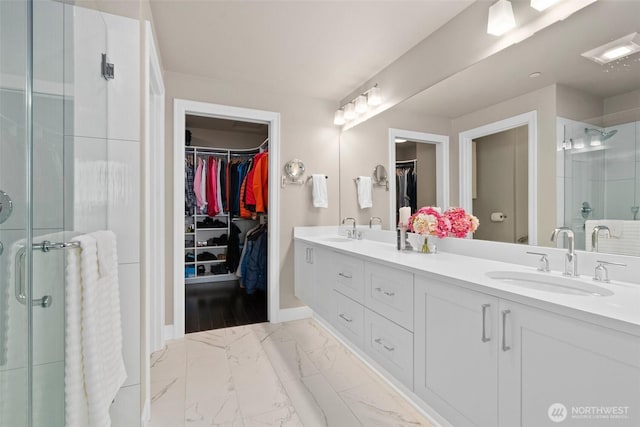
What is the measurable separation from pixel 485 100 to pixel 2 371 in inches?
90.1

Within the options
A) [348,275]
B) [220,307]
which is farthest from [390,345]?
[220,307]

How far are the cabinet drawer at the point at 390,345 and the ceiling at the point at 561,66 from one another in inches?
52.9

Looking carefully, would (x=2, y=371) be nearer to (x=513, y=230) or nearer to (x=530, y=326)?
(x=530, y=326)

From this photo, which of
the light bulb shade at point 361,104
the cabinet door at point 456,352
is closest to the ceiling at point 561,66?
the light bulb shade at point 361,104

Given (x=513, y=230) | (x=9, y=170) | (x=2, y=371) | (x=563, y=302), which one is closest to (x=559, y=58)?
(x=513, y=230)

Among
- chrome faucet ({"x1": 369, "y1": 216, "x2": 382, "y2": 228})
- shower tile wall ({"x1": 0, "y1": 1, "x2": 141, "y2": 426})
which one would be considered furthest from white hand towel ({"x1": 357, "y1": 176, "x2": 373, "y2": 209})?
shower tile wall ({"x1": 0, "y1": 1, "x2": 141, "y2": 426})

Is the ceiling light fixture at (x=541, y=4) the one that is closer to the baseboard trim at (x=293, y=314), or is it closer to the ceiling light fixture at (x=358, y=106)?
the ceiling light fixture at (x=358, y=106)

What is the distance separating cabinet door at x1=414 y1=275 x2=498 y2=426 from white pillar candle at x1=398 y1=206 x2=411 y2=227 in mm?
784

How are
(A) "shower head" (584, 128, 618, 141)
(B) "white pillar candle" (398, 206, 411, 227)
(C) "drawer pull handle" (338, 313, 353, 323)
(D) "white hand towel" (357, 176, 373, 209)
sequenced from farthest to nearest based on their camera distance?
1. (D) "white hand towel" (357, 176, 373, 209)
2. (B) "white pillar candle" (398, 206, 411, 227)
3. (C) "drawer pull handle" (338, 313, 353, 323)
4. (A) "shower head" (584, 128, 618, 141)

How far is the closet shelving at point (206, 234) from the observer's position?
432 centimetres

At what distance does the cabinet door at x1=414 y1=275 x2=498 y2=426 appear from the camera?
102 cm

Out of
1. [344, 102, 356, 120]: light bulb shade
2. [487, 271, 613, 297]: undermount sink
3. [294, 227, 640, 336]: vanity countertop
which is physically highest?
[344, 102, 356, 120]: light bulb shade

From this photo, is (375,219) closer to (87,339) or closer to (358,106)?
(358,106)

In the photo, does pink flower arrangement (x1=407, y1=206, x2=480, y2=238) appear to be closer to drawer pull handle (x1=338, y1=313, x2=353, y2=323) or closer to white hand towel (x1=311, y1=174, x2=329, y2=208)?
drawer pull handle (x1=338, y1=313, x2=353, y2=323)
